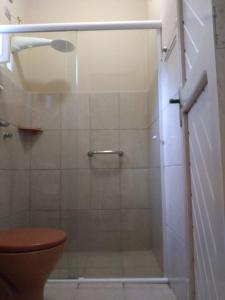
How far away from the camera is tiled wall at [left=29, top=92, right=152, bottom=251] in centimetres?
208

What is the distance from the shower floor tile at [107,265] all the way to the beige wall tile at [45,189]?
435mm

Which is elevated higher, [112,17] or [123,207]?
[112,17]

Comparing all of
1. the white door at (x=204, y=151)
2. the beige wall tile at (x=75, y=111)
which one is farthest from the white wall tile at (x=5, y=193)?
the white door at (x=204, y=151)

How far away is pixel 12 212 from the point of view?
6.18ft

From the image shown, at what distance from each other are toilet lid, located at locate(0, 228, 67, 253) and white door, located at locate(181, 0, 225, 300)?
2.05 feet

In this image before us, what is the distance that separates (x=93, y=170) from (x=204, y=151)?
5.05ft

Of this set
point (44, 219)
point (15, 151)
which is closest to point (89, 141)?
point (15, 151)

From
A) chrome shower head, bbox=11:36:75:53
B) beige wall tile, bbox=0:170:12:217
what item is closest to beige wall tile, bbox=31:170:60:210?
beige wall tile, bbox=0:170:12:217

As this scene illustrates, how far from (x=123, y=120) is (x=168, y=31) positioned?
0.87 metres

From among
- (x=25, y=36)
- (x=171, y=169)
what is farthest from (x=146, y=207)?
(x=25, y=36)

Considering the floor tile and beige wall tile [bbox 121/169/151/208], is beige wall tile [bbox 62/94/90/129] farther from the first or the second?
the floor tile

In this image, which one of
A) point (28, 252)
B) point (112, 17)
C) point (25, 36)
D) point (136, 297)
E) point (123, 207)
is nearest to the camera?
point (28, 252)

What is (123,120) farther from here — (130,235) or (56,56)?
(130,235)

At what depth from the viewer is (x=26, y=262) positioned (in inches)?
42.2
